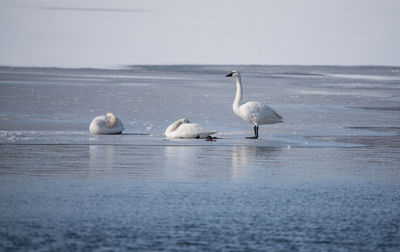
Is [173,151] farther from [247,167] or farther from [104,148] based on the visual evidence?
[247,167]

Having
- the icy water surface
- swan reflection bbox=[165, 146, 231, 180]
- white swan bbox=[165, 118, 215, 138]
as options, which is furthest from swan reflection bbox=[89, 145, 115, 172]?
white swan bbox=[165, 118, 215, 138]

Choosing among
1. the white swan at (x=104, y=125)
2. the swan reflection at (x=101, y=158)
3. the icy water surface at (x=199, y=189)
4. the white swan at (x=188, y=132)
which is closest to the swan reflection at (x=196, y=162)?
the icy water surface at (x=199, y=189)

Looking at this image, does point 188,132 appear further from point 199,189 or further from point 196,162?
point 199,189

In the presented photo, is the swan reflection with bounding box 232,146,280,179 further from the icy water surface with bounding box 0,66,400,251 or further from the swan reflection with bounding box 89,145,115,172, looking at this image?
the swan reflection with bounding box 89,145,115,172

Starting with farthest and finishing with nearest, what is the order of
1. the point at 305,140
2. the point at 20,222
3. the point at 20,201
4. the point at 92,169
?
the point at 305,140
the point at 92,169
the point at 20,201
the point at 20,222

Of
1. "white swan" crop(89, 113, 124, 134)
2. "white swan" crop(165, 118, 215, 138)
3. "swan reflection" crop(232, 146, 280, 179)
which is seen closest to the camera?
"swan reflection" crop(232, 146, 280, 179)

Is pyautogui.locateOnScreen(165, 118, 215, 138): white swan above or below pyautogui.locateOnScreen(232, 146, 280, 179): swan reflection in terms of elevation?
above

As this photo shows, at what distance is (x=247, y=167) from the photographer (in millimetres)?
12688

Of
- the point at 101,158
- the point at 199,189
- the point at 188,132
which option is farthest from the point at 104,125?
the point at 199,189

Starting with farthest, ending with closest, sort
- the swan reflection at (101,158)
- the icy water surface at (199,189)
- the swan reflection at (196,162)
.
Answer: the swan reflection at (101,158) → the swan reflection at (196,162) → the icy water surface at (199,189)

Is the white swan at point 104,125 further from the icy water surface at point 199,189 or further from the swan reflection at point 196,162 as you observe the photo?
the swan reflection at point 196,162

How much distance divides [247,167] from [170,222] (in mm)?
4243

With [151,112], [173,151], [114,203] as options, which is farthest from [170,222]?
[151,112]

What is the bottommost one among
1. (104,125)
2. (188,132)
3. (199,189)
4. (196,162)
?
(199,189)
